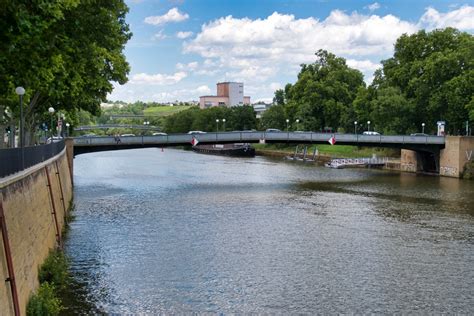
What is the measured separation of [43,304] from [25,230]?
2366mm

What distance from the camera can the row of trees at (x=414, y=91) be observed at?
7669 cm

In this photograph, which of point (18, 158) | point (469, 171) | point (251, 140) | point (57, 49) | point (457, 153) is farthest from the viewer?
point (251, 140)

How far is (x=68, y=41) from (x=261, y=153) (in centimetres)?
10138

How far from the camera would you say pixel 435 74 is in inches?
3066

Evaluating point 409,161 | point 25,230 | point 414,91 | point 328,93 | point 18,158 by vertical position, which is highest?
point 328,93

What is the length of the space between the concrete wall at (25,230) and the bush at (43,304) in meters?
0.28

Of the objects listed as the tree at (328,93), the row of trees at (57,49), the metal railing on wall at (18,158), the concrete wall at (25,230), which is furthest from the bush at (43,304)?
the tree at (328,93)

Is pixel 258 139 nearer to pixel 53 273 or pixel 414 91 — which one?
pixel 414 91

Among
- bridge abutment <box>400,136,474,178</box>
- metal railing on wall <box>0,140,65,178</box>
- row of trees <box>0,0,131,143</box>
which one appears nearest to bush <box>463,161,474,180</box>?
bridge abutment <box>400,136,474,178</box>

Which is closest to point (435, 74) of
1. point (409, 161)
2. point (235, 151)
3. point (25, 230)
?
point (409, 161)

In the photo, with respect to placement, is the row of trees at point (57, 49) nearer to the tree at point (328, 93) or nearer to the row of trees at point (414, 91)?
the row of trees at point (414, 91)

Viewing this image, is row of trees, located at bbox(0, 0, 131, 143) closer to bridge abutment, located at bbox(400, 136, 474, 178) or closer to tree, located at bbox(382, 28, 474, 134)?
bridge abutment, located at bbox(400, 136, 474, 178)

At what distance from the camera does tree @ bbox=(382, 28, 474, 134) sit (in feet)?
248

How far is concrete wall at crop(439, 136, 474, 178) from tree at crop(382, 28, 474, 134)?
21.4ft
